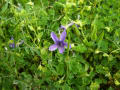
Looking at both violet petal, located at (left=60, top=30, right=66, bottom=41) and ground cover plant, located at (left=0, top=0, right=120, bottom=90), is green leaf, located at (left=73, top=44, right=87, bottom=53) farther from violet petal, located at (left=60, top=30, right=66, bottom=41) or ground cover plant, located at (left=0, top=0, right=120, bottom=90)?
violet petal, located at (left=60, top=30, right=66, bottom=41)

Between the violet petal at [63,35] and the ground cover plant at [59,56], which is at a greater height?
the violet petal at [63,35]

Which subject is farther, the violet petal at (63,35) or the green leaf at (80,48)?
the green leaf at (80,48)

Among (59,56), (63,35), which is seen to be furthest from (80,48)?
(63,35)

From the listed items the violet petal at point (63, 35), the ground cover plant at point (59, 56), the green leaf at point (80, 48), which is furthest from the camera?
the green leaf at point (80, 48)

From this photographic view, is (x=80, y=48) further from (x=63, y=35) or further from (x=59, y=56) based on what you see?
(x=63, y=35)

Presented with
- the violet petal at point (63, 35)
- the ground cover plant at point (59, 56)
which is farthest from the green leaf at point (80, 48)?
the violet petal at point (63, 35)

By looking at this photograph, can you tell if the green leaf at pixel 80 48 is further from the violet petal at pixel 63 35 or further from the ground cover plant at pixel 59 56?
the violet petal at pixel 63 35

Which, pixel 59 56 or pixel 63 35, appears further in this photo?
pixel 59 56

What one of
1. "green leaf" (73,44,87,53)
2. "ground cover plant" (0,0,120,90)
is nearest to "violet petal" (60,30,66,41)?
"ground cover plant" (0,0,120,90)

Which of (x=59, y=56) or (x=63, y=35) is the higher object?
(x=63, y=35)
